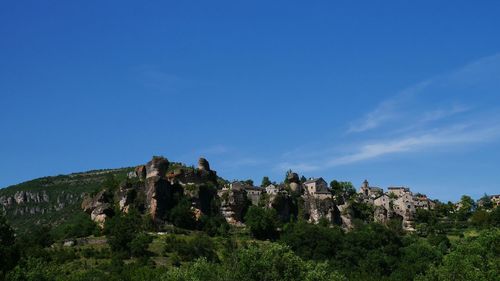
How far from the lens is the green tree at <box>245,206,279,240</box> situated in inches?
4355

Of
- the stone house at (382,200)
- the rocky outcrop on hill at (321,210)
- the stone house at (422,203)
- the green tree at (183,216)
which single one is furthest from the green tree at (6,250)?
the stone house at (422,203)

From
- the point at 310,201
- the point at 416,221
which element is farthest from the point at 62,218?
the point at 416,221

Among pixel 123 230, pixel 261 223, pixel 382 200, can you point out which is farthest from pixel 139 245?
pixel 382 200

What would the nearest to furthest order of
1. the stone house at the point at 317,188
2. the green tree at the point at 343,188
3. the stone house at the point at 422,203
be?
the stone house at the point at 317,188
the green tree at the point at 343,188
the stone house at the point at 422,203

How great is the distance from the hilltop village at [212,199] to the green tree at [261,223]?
5337 mm

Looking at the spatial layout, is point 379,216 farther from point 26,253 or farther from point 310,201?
point 26,253

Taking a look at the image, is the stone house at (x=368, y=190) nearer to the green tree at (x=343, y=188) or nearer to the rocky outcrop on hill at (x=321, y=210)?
the green tree at (x=343, y=188)

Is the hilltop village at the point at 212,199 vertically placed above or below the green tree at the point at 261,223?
above

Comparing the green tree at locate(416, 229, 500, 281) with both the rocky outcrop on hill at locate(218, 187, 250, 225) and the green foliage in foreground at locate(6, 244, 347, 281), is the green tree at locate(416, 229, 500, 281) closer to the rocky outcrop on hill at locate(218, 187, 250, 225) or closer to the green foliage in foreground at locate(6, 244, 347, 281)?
the green foliage in foreground at locate(6, 244, 347, 281)

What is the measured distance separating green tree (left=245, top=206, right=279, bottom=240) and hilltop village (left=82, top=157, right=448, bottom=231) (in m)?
5.34

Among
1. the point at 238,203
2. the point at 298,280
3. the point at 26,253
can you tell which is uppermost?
the point at 238,203

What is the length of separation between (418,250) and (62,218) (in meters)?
109

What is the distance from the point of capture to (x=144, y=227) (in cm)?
10650

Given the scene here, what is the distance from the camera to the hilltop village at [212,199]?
111438 millimetres
